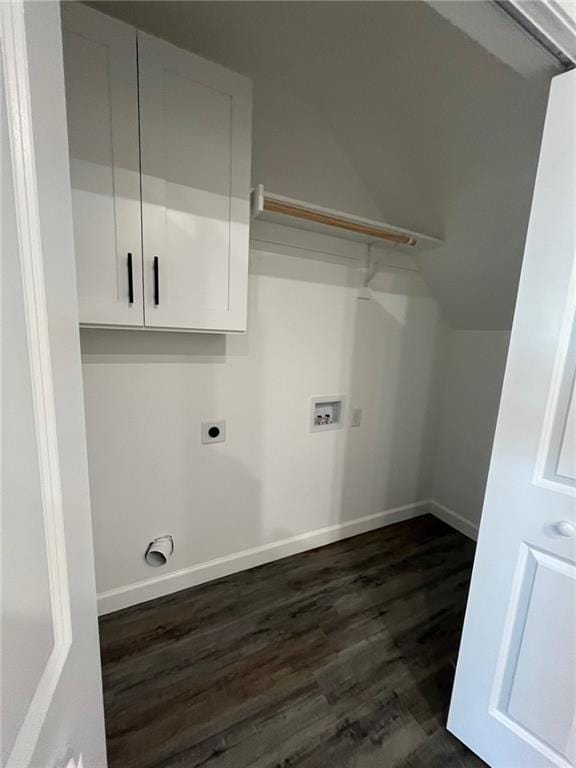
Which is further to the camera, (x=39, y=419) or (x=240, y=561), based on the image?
(x=240, y=561)

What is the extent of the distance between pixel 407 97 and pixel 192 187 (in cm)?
100

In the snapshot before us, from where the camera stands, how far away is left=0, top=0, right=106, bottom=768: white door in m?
0.35

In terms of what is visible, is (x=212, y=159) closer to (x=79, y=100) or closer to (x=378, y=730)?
(x=79, y=100)

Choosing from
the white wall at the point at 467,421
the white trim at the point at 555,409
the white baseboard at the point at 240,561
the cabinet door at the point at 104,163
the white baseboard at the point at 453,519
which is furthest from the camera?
the white baseboard at the point at 453,519

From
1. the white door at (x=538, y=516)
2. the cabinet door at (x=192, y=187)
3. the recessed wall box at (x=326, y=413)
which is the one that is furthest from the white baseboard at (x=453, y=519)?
the cabinet door at (x=192, y=187)

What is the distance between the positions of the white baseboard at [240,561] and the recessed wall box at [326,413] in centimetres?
75

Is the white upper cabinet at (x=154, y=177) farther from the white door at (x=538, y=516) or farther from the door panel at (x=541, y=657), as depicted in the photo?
the door panel at (x=541, y=657)

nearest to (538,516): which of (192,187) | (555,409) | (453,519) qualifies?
(555,409)

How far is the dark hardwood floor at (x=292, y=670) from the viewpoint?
1.18 metres

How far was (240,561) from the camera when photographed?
202 cm

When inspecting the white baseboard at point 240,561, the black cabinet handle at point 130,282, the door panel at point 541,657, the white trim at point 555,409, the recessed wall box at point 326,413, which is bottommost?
the white baseboard at point 240,561

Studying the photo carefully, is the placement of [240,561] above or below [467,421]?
below

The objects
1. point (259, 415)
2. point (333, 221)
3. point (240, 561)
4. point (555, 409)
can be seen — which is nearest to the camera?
point (555, 409)

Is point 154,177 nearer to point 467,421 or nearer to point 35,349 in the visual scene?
point 35,349
